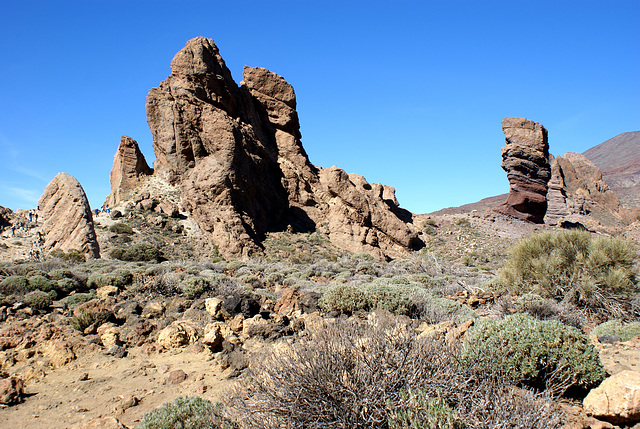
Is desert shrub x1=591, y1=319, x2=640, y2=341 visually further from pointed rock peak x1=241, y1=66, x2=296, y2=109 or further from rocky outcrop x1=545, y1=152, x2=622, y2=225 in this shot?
rocky outcrop x1=545, y1=152, x2=622, y2=225

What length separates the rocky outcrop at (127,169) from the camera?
90.5 ft

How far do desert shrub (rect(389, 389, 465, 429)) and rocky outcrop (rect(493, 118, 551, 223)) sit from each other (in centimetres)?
3560

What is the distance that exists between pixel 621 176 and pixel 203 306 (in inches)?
4600

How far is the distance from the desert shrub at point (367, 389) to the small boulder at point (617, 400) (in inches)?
35.1

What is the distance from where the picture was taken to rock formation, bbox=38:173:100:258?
1802 cm

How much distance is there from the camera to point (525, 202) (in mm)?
34562

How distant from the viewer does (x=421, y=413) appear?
2572mm

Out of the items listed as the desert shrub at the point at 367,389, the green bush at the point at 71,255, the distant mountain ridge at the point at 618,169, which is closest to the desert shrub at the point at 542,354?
the desert shrub at the point at 367,389

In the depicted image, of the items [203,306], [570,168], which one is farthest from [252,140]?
[570,168]

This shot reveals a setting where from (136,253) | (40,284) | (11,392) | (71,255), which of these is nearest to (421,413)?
(11,392)

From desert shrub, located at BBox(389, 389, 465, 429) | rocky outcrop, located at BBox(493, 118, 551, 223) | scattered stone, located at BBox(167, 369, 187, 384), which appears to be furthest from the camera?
rocky outcrop, located at BBox(493, 118, 551, 223)

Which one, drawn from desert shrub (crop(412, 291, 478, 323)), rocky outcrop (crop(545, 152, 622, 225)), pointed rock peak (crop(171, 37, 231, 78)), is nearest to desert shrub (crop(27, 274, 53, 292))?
desert shrub (crop(412, 291, 478, 323))

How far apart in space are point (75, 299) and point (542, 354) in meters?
8.82

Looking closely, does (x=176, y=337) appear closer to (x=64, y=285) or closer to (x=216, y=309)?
(x=216, y=309)
